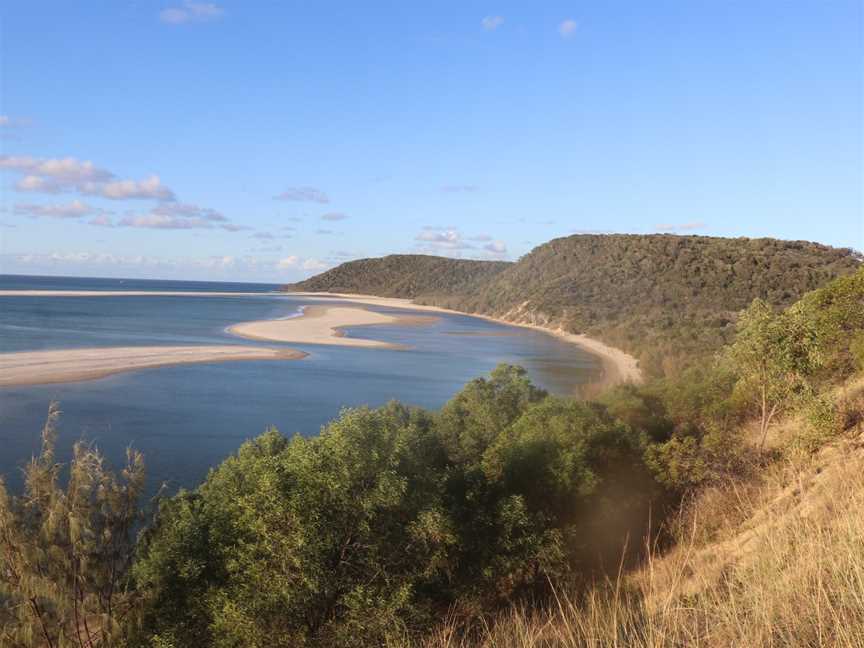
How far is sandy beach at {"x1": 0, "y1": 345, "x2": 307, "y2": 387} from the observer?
45.2m

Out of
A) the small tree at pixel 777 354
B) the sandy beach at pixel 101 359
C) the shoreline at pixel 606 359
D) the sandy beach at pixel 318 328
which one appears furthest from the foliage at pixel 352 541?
the sandy beach at pixel 318 328

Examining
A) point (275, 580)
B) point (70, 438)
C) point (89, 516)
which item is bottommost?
point (70, 438)

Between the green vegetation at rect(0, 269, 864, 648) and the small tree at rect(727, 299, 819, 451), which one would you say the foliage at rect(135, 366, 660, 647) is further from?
the small tree at rect(727, 299, 819, 451)

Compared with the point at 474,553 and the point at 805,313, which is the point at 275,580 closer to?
the point at 474,553

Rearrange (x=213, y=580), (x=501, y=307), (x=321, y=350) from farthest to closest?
(x=501, y=307), (x=321, y=350), (x=213, y=580)

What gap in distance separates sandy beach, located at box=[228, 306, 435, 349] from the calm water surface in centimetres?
464

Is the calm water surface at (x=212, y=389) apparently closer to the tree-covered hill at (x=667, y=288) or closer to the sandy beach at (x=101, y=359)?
the sandy beach at (x=101, y=359)

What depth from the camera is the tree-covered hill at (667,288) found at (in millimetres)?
71312

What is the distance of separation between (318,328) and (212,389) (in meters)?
52.5

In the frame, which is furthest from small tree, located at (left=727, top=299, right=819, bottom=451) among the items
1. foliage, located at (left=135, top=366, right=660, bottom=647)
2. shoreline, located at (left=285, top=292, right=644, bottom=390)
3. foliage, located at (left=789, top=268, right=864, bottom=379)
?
shoreline, located at (left=285, top=292, right=644, bottom=390)

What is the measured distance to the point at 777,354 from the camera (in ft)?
64.3

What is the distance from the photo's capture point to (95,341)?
65.6 m

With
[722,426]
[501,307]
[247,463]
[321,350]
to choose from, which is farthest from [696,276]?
[247,463]

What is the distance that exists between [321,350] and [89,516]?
2354 inches
